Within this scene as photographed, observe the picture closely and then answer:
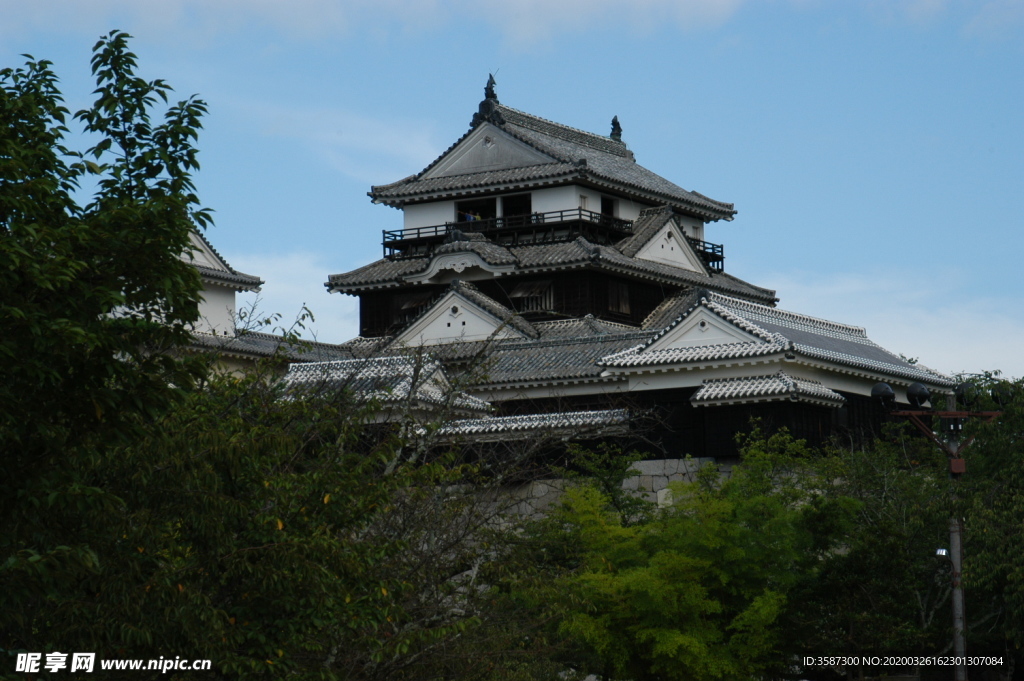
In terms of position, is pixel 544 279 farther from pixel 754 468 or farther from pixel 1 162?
pixel 1 162

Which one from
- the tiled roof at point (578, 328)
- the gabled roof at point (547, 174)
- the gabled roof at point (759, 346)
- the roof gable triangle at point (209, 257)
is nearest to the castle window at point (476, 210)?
the gabled roof at point (547, 174)

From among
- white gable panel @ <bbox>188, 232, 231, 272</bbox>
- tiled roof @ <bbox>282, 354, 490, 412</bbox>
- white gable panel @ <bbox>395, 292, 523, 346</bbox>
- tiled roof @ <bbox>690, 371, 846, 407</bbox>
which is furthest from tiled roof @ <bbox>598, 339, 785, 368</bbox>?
white gable panel @ <bbox>188, 232, 231, 272</bbox>

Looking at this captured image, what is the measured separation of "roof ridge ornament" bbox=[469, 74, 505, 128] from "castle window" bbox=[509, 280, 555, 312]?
679cm

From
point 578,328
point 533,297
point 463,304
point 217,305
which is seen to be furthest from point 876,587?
point 217,305

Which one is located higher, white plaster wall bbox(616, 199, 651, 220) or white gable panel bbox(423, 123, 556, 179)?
white gable panel bbox(423, 123, 556, 179)

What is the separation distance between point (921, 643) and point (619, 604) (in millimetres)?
4856

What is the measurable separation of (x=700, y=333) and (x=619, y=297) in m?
11.5

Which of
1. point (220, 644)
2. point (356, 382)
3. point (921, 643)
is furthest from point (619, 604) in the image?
point (220, 644)

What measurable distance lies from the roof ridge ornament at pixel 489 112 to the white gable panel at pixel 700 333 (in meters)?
17.0

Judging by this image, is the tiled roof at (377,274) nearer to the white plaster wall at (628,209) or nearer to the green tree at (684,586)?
the white plaster wall at (628,209)

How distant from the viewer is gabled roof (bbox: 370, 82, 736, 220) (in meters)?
43.3

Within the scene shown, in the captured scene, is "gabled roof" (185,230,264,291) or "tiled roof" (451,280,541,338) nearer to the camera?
"tiled roof" (451,280,541,338)

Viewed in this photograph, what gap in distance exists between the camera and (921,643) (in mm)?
21406

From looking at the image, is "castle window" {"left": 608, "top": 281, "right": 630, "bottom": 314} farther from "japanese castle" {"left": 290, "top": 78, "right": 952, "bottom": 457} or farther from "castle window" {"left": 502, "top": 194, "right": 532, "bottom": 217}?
"castle window" {"left": 502, "top": 194, "right": 532, "bottom": 217}
